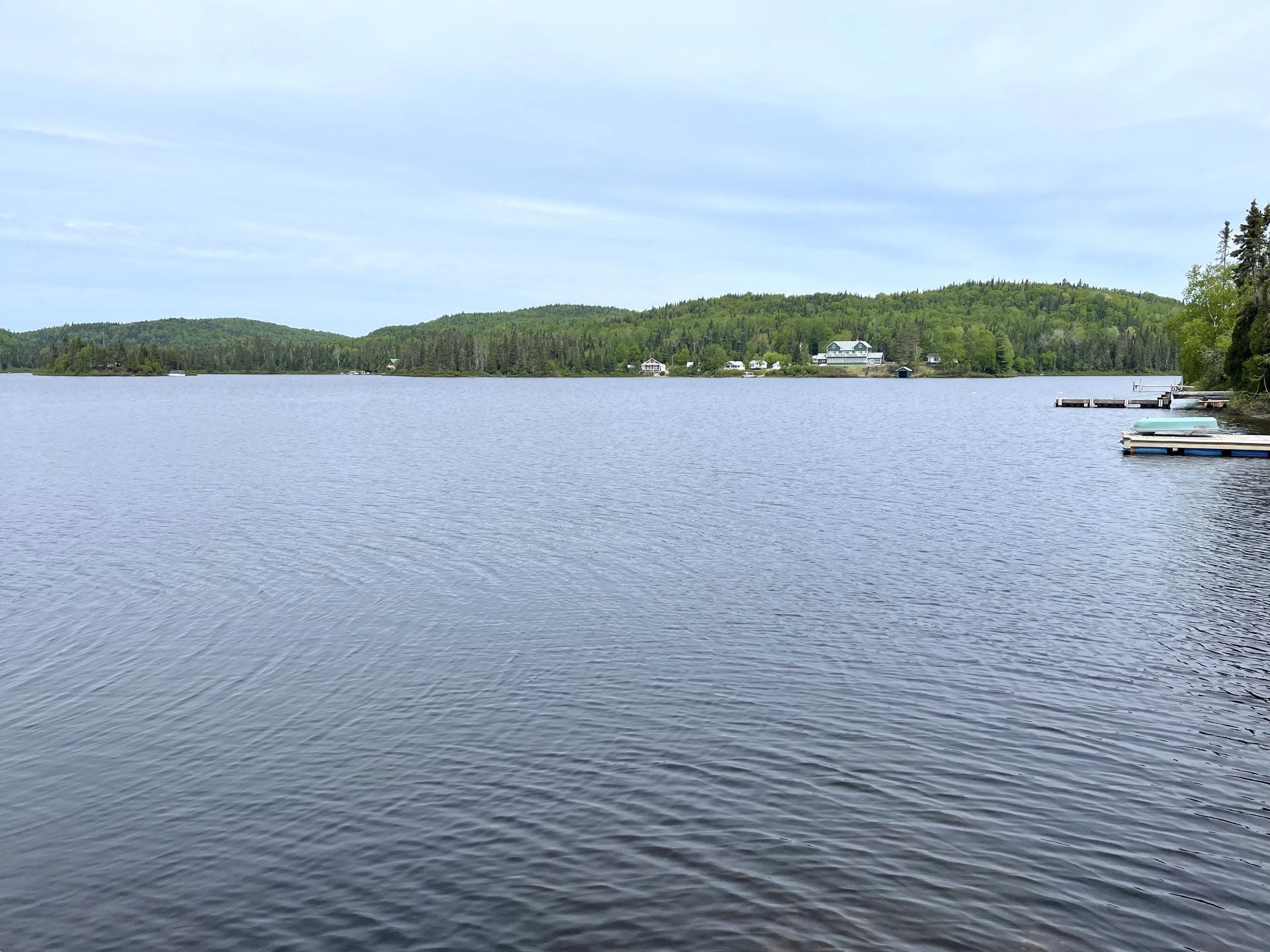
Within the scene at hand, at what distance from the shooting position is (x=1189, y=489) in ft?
184

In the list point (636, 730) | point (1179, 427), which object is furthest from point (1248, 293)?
point (636, 730)

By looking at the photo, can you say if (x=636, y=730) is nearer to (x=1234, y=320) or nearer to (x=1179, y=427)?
(x=1179, y=427)

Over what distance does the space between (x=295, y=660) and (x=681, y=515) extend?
966 inches

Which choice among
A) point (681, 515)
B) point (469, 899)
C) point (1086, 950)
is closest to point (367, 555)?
point (681, 515)

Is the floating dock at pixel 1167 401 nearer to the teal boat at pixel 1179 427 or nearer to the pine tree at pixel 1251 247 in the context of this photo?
the pine tree at pixel 1251 247

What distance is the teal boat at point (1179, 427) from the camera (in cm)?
7744

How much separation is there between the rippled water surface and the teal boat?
3405 cm

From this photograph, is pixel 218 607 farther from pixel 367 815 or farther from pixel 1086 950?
pixel 1086 950

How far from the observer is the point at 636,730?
1975 cm

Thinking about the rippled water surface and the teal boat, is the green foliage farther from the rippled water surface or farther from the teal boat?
the rippled water surface

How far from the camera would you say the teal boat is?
254ft

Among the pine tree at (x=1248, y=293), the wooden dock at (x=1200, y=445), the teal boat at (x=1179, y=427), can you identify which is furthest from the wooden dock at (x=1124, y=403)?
the wooden dock at (x=1200, y=445)

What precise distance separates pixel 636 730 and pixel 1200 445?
7194 centimetres

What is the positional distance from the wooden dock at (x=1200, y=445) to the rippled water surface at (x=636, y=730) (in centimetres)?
3156
